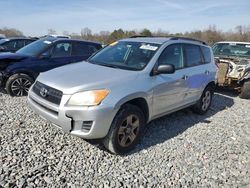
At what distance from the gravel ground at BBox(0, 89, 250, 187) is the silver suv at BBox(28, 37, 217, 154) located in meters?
0.38

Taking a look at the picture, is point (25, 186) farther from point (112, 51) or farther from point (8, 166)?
point (112, 51)

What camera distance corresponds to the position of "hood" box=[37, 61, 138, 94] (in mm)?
3738

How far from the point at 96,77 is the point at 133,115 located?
790 mm

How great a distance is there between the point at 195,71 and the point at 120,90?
2408 mm

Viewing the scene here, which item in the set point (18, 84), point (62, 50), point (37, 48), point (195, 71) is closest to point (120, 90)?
point (195, 71)

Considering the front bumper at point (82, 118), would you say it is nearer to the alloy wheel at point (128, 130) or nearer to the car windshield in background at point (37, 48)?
the alloy wheel at point (128, 130)

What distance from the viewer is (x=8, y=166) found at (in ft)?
11.3

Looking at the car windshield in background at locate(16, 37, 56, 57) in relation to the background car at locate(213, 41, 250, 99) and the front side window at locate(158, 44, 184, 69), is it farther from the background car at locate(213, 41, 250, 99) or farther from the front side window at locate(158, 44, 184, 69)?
the background car at locate(213, 41, 250, 99)

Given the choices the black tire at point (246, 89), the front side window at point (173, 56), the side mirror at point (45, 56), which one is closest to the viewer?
the front side window at point (173, 56)

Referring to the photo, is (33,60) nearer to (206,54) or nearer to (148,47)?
(148,47)

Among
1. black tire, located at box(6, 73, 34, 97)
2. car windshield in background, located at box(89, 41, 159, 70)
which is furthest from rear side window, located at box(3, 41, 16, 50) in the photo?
car windshield in background, located at box(89, 41, 159, 70)

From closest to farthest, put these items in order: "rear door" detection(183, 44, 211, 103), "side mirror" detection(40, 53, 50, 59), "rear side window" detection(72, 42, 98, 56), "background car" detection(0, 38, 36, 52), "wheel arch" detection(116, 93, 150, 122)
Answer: "wheel arch" detection(116, 93, 150, 122), "rear door" detection(183, 44, 211, 103), "side mirror" detection(40, 53, 50, 59), "rear side window" detection(72, 42, 98, 56), "background car" detection(0, 38, 36, 52)

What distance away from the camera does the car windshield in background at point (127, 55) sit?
180 inches

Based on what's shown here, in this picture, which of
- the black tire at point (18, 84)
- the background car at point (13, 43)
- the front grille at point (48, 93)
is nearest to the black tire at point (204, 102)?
the front grille at point (48, 93)
